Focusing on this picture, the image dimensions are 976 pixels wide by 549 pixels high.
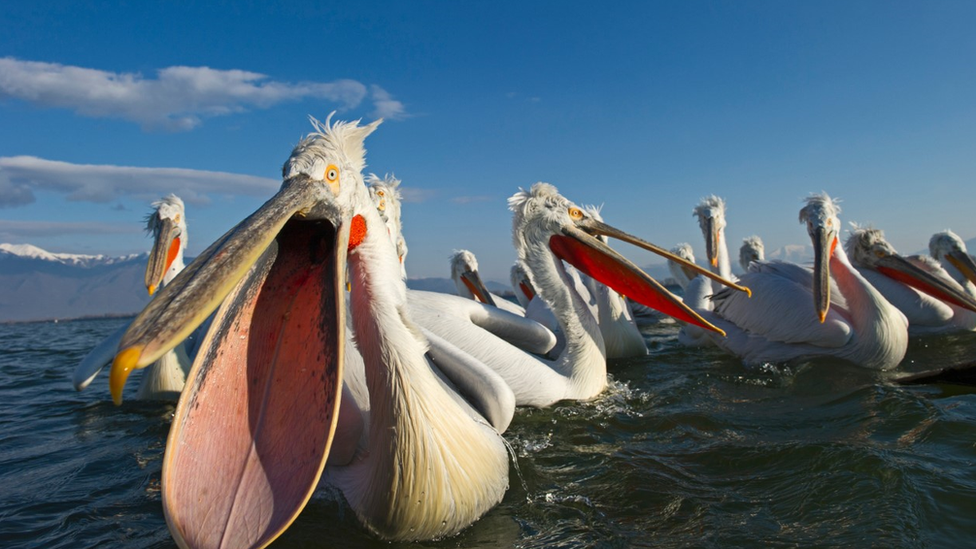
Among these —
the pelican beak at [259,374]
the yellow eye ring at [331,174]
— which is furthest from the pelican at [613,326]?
the pelican beak at [259,374]

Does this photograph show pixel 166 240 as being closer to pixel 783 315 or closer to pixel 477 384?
pixel 477 384

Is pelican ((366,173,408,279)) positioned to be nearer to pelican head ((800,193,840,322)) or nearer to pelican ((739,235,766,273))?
pelican head ((800,193,840,322))

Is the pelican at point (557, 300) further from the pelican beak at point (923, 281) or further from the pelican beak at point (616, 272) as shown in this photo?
the pelican beak at point (923, 281)

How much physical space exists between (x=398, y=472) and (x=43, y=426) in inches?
153

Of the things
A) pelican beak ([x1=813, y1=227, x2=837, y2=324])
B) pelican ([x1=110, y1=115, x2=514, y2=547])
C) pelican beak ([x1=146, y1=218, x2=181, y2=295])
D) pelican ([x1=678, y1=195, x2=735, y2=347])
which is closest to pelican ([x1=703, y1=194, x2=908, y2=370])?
pelican beak ([x1=813, y1=227, x2=837, y2=324])

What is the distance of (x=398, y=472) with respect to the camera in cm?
201

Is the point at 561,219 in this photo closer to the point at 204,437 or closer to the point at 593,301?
the point at 593,301

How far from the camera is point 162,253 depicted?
5.77 meters

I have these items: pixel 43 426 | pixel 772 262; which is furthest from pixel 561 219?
pixel 43 426

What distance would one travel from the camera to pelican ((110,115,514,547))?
1.67 m

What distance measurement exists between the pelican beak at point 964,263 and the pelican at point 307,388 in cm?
723

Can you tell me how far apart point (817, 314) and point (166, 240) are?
5827mm

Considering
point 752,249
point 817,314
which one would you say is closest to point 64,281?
point 752,249

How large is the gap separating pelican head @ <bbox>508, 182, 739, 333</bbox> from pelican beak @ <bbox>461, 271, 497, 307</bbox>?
3870 millimetres
